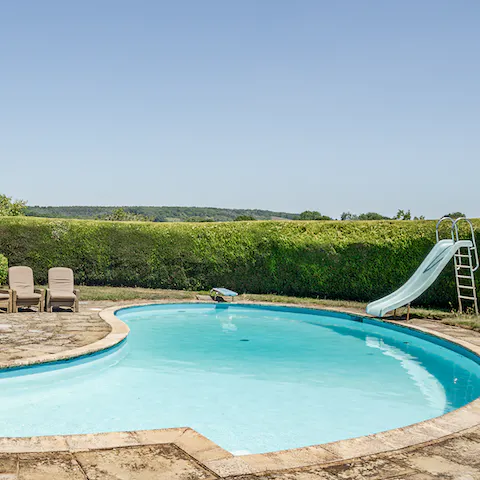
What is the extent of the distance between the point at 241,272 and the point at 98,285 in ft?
18.7

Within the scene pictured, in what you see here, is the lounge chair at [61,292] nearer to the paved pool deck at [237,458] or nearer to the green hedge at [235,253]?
the green hedge at [235,253]

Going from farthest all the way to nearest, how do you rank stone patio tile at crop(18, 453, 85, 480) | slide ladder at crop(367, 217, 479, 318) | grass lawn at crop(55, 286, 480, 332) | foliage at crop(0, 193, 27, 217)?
foliage at crop(0, 193, 27, 217) → grass lawn at crop(55, 286, 480, 332) → slide ladder at crop(367, 217, 479, 318) → stone patio tile at crop(18, 453, 85, 480)

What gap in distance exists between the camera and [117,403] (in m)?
6.94

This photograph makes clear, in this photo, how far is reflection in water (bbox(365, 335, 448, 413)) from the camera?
300 inches

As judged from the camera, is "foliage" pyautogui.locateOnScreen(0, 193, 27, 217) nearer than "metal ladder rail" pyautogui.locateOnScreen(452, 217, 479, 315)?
No

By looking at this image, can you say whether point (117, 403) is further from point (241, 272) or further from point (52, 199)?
point (52, 199)

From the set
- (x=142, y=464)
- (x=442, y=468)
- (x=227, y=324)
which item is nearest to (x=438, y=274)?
(x=227, y=324)

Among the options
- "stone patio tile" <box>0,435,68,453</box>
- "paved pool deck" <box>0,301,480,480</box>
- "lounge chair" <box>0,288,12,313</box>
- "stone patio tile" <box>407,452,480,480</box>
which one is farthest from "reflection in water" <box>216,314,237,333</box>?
"stone patio tile" <box>407,452,480,480</box>

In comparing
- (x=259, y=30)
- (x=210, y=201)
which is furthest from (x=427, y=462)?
(x=210, y=201)

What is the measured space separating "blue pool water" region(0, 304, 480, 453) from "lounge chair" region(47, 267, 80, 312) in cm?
171

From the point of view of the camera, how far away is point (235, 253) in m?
18.3

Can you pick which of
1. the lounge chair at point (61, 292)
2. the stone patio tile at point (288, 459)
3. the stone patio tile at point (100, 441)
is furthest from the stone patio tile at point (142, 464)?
the lounge chair at point (61, 292)

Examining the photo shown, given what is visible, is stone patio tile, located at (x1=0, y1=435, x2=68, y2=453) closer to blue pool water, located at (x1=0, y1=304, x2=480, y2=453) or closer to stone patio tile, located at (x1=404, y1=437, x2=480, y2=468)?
blue pool water, located at (x1=0, y1=304, x2=480, y2=453)

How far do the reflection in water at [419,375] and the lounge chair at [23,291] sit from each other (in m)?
7.95
